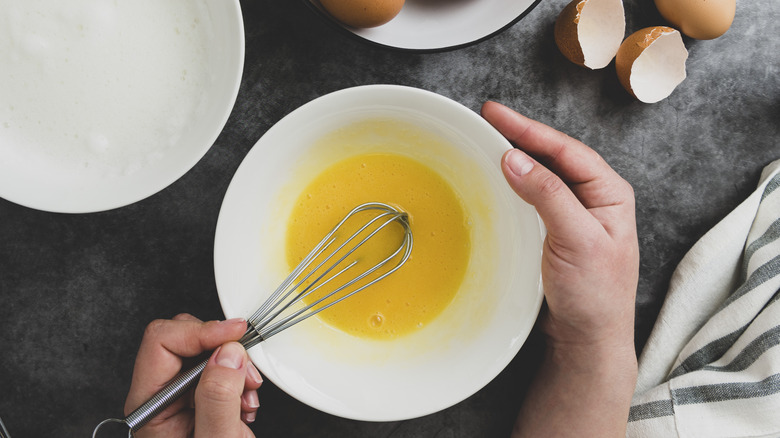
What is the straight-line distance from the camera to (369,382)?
0.91m

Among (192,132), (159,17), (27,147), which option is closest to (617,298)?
(192,132)

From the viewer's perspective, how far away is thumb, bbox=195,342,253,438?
77 cm

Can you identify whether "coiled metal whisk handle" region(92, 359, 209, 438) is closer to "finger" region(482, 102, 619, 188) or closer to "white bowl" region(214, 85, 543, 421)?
"white bowl" region(214, 85, 543, 421)

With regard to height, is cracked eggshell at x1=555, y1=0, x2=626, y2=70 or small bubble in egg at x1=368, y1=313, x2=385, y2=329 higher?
cracked eggshell at x1=555, y1=0, x2=626, y2=70

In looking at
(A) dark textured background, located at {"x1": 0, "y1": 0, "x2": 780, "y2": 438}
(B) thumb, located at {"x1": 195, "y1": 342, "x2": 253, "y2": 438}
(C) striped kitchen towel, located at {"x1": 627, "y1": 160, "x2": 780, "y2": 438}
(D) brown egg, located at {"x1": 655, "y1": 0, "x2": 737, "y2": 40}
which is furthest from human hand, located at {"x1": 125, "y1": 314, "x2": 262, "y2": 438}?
(D) brown egg, located at {"x1": 655, "y1": 0, "x2": 737, "y2": 40}

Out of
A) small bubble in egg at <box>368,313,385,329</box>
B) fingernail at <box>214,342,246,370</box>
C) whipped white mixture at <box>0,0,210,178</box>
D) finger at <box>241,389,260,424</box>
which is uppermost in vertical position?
whipped white mixture at <box>0,0,210,178</box>

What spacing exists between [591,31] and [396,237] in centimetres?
52

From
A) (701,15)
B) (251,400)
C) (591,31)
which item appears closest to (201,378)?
(251,400)

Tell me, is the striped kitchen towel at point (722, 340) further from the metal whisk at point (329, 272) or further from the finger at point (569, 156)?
the metal whisk at point (329, 272)

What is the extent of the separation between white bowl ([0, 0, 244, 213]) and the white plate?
0.21 m

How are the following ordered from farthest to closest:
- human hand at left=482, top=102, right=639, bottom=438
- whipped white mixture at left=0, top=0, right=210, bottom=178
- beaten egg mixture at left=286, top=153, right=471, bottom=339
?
beaten egg mixture at left=286, top=153, right=471, bottom=339 < human hand at left=482, top=102, right=639, bottom=438 < whipped white mixture at left=0, top=0, right=210, bottom=178

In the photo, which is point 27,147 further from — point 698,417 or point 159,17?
point 698,417

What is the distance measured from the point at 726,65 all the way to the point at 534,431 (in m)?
0.81

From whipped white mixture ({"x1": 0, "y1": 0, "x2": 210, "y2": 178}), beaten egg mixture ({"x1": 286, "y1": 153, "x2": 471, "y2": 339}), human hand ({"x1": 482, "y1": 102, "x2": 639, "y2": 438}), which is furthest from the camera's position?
beaten egg mixture ({"x1": 286, "y1": 153, "x2": 471, "y2": 339})
